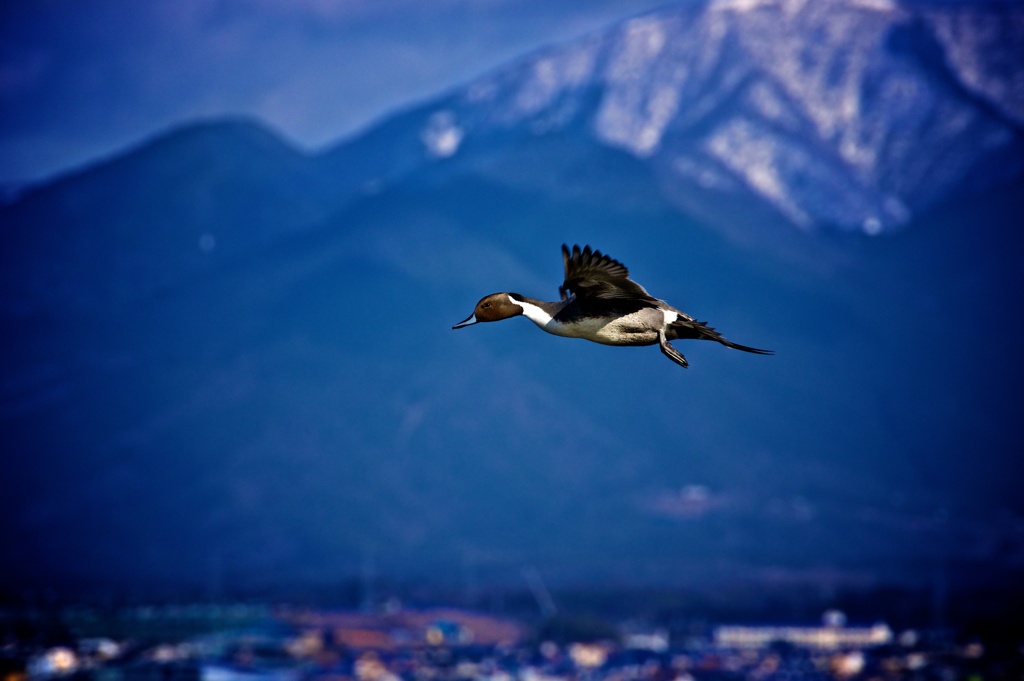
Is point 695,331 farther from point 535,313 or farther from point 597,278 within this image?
point 535,313

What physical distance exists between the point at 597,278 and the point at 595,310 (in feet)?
1.11

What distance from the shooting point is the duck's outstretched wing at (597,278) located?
10320mm

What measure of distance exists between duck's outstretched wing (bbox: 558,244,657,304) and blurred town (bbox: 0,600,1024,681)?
6318cm

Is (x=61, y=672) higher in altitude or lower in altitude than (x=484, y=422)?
lower

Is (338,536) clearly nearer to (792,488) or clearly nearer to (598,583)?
(598,583)

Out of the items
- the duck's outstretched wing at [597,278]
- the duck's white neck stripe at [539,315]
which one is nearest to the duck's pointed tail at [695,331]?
the duck's outstretched wing at [597,278]

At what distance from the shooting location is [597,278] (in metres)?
10.5

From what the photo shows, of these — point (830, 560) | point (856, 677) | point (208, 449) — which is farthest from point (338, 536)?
point (856, 677)

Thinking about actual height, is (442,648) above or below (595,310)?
above

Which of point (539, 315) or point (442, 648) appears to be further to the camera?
point (442, 648)

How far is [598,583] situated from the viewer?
12625cm

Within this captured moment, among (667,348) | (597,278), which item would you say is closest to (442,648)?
(667,348)

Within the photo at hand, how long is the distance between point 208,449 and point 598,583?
66.7 metres

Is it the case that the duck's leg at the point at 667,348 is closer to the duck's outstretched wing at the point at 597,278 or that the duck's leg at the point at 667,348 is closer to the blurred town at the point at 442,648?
the duck's outstretched wing at the point at 597,278
